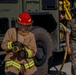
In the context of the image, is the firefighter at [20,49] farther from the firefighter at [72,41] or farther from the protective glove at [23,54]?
the firefighter at [72,41]

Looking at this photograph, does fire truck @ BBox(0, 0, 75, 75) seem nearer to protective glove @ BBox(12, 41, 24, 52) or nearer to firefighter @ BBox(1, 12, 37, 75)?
firefighter @ BBox(1, 12, 37, 75)

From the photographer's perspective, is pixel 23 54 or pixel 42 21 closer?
pixel 23 54

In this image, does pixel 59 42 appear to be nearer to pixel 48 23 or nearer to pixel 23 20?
pixel 48 23

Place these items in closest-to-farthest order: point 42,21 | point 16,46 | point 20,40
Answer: point 16,46
point 20,40
point 42,21

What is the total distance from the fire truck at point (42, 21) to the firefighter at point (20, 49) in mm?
2037

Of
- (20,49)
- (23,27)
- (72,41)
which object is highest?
(23,27)

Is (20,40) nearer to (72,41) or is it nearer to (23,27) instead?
(23,27)

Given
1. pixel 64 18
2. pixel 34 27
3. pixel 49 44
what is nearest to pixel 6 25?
pixel 34 27

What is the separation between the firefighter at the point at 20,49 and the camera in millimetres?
5492

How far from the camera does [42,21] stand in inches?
351

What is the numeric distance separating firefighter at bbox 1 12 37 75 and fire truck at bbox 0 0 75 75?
2037 mm

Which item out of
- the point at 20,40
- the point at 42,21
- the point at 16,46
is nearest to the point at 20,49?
the point at 16,46

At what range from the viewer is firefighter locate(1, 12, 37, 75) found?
216 inches

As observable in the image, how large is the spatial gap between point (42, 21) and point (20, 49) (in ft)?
11.6
